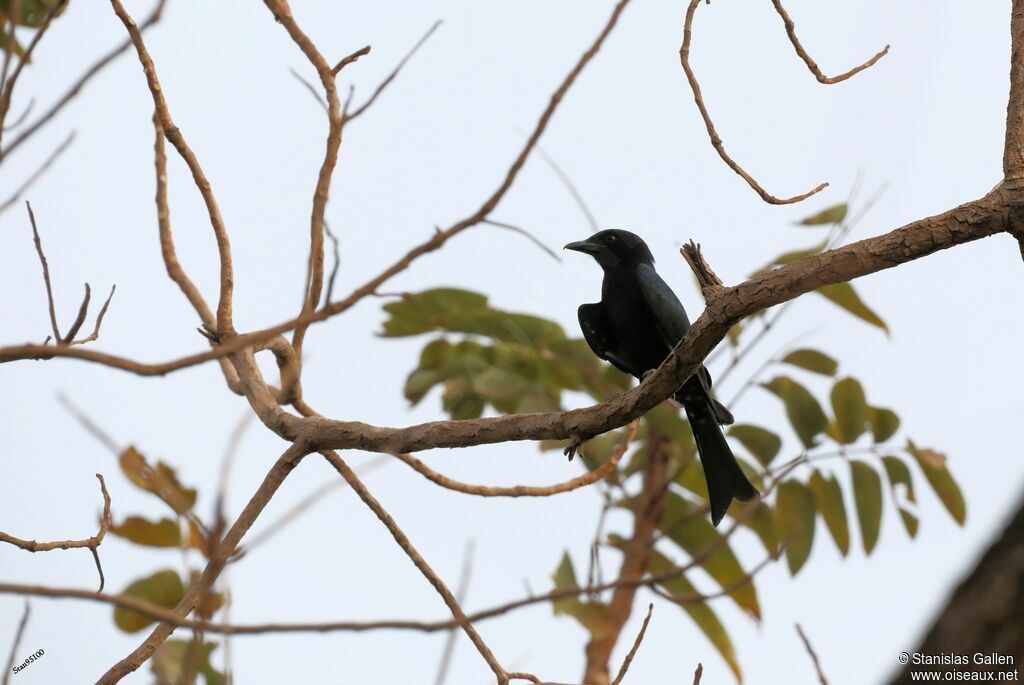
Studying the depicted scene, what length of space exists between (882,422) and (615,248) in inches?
67.7

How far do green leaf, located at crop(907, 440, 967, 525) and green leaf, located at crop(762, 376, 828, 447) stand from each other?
1.61 feet

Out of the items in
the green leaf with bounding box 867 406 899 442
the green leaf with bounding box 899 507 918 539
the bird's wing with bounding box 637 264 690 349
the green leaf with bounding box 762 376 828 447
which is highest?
the bird's wing with bounding box 637 264 690 349

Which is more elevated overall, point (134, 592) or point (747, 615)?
point (134, 592)

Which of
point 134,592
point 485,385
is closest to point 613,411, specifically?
point 134,592

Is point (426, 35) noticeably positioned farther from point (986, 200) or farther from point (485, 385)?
point (485, 385)

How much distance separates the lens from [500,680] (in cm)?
344

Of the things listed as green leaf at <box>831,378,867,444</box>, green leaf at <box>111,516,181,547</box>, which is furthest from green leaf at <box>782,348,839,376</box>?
green leaf at <box>111,516,181,547</box>

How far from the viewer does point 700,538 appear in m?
6.97

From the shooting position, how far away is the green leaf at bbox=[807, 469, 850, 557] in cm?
614

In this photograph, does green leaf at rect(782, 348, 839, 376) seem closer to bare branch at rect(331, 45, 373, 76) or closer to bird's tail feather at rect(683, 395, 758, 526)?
bird's tail feather at rect(683, 395, 758, 526)

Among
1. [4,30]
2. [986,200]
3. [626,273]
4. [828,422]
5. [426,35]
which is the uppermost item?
[4,30]

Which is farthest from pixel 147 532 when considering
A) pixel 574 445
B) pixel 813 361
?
pixel 813 361

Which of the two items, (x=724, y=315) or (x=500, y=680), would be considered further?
(x=500, y=680)

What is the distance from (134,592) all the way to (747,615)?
3.57 m
